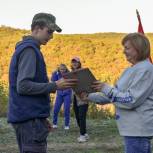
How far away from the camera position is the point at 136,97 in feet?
15.9

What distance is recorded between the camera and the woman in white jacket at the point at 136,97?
4871mm

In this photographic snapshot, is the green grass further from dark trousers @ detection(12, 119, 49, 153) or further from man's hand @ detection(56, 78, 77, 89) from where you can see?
man's hand @ detection(56, 78, 77, 89)

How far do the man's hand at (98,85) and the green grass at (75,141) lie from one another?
5380mm

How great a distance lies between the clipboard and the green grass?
534 cm

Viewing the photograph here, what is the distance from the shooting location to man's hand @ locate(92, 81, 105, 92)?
510cm

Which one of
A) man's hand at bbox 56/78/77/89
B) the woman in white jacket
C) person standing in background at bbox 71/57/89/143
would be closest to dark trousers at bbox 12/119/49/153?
man's hand at bbox 56/78/77/89

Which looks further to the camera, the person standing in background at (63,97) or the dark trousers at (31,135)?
the person standing in background at (63,97)

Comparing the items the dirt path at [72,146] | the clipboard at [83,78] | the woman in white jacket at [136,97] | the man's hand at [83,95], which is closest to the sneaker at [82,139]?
the dirt path at [72,146]

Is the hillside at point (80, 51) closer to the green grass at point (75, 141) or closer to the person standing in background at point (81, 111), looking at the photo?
the green grass at point (75, 141)

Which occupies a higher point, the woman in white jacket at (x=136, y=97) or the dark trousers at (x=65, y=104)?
the woman in white jacket at (x=136, y=97)

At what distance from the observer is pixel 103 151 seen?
34.4ft

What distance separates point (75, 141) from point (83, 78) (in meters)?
6.55

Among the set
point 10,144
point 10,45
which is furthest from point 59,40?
point 10,144

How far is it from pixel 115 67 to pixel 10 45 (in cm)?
673
